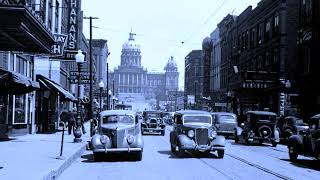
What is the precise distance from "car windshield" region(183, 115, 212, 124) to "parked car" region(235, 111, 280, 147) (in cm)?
867

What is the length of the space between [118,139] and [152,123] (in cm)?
2082

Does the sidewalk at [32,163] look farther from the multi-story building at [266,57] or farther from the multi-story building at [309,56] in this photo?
the multi-story building at [266,57]

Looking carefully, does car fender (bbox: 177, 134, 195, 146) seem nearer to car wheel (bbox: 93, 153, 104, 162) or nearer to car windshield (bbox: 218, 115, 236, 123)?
car wheel (bbox: 93, 153, 104, 162)

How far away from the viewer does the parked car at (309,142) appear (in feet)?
57.1

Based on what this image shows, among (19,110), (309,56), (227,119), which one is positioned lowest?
(227,119)

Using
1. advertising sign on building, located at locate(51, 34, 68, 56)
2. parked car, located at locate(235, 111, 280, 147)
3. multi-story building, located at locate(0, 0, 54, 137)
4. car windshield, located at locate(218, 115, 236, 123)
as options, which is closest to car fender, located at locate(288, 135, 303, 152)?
multi-story building, located at locate(0, 0, 54, 137)

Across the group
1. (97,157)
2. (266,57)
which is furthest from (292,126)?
(266,57)

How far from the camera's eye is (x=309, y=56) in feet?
132

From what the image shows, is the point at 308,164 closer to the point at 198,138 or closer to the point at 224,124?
the point at 198,138

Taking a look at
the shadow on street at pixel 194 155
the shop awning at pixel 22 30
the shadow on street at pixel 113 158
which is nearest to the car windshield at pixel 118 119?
the shadow on street at pixel 113 158

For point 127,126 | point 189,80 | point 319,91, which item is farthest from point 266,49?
point 189,80

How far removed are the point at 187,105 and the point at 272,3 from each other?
65.8 metres

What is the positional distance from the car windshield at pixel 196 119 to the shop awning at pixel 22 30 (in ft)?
21.8

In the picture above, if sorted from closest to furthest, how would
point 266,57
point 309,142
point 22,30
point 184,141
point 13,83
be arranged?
point 22,30
point 309,142
point 184,141
point 13,83
point 266,57
